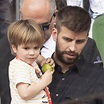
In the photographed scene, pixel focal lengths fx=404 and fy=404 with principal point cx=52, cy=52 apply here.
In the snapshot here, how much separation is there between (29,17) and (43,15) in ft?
0.44

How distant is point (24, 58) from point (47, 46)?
2.53 ft

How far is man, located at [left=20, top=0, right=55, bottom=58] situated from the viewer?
322cm

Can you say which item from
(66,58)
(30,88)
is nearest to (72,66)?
(66,58)

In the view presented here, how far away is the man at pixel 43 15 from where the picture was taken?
3.22 metres

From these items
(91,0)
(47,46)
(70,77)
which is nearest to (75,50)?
(70,77)

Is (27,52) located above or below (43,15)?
above

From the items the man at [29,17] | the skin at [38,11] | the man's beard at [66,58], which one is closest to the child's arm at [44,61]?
the man's beard at [66,58]

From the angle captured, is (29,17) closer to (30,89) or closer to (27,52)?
(27,52)

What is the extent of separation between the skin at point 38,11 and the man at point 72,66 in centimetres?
47

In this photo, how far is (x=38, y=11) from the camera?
3338mm

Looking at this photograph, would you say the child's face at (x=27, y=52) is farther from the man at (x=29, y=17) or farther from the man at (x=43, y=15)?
the man at (x=43, y=15)

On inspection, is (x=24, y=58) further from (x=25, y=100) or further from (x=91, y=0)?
(x=91, y=0)

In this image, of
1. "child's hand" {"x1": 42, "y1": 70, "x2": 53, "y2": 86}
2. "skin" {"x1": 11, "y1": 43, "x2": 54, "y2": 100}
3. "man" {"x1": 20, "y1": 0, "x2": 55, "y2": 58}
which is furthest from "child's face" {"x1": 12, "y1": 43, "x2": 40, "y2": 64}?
→ "man" {"x1": 20, "y1": 0, "x2": 55, "y2": 58}

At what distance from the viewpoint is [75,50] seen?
8.77 ft
